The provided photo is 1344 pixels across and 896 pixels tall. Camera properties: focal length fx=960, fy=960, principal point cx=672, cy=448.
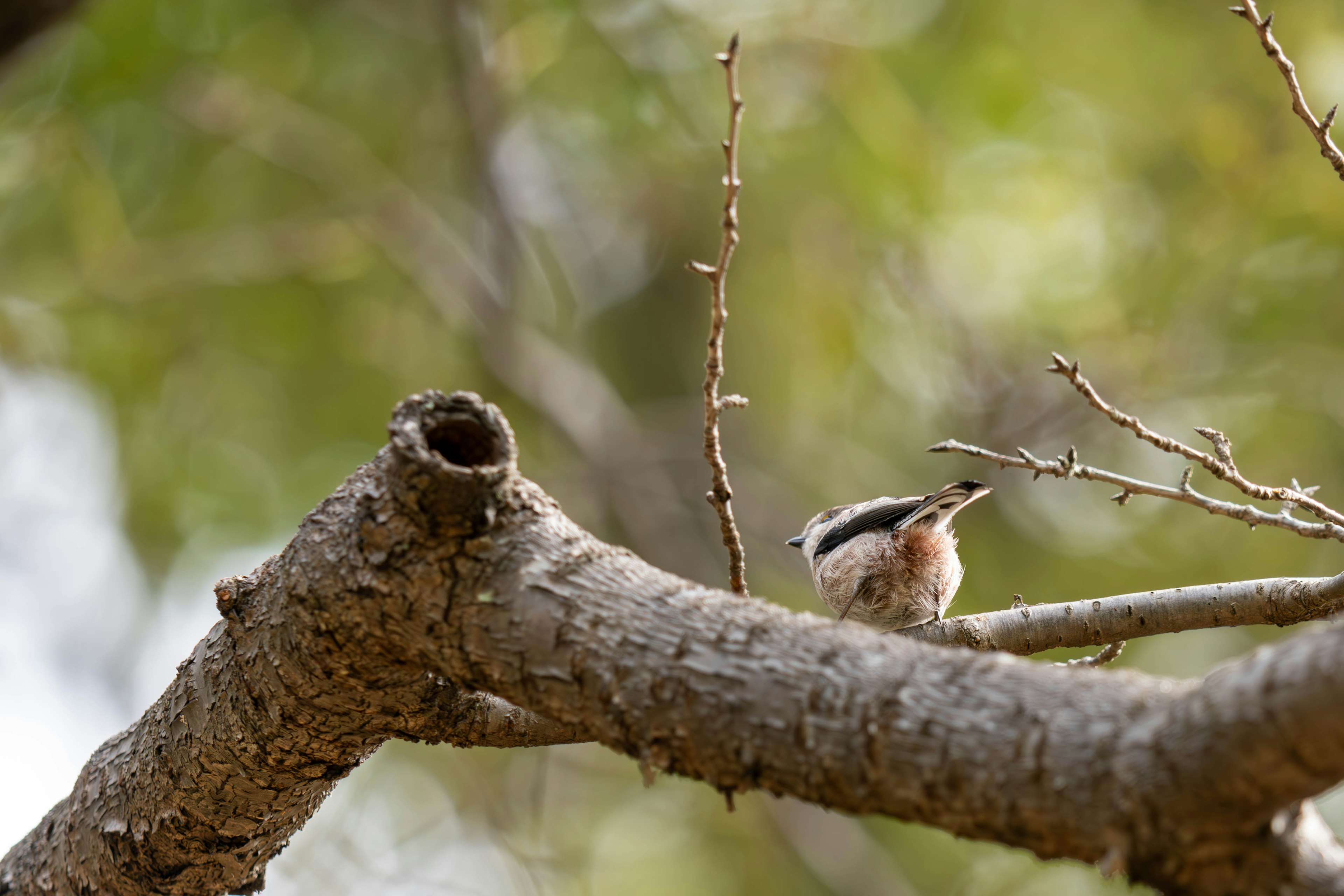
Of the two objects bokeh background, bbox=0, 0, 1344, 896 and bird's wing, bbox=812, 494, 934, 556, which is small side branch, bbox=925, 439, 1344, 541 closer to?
bird's wing, bbox=812, 494, 934, 556

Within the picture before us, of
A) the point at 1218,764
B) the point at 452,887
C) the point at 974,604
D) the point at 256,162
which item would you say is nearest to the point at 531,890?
the point at 452,887

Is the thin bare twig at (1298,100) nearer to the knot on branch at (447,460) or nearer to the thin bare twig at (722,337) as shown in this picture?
the thin bare twig at (722,337)

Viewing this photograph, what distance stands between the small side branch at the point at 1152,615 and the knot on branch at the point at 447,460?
1588 mm

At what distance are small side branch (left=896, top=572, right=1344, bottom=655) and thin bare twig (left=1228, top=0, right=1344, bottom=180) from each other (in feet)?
3.25

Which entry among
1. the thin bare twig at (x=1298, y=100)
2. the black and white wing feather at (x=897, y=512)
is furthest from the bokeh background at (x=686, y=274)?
the thin bare twig at (x=1298, y=100)

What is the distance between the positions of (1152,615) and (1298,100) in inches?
52.0

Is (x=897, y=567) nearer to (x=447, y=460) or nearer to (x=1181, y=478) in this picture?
(x=1181, y=478)

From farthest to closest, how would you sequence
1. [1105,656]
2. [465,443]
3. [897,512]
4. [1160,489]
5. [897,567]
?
[897,512] < [897,567] < [1105,656] < [1160,489] < [465,443]

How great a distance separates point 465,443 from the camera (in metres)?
1.90

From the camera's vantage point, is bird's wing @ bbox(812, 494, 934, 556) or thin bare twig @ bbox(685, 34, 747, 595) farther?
bird's wing @ bbox(812, 494, 934, 556)

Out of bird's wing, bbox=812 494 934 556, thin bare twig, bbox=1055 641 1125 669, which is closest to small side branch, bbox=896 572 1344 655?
thin bare twig, bbox=1055 641 1125 669

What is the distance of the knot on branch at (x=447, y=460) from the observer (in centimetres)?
176

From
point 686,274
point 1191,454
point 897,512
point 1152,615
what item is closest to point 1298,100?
point 1191,454

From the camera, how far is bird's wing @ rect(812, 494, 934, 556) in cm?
417
